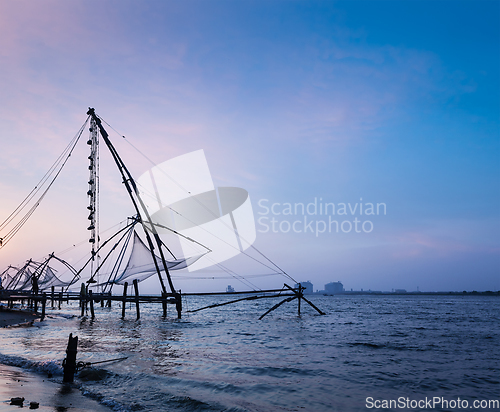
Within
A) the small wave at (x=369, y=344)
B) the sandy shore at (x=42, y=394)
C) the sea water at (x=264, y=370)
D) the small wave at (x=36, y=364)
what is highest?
the sandy shore at (x=42, y=394)

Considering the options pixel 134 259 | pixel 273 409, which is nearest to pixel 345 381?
pixel 273 409

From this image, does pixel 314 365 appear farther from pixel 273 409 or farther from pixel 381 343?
pixel 381 343

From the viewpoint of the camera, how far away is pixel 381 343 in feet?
67.5

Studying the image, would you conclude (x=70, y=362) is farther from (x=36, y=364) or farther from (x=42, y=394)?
(x=36, y=364)

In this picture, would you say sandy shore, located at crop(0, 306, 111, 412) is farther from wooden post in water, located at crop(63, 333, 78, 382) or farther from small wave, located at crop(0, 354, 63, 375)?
small wave, located at crop(0, 354, 63, 375)

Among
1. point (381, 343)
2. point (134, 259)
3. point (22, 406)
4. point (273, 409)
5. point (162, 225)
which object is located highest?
point (162, 225)

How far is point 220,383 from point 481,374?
10217 millimetres

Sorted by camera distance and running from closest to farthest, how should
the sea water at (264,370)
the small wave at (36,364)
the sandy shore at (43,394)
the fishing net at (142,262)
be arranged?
the sandy shore at (43,394) → the sea water at (264,370) → the small wave at (36,364) → the fishing net at (142,262)

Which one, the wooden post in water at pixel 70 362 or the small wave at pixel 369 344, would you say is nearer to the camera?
the wooden post in water at pixel 70 362

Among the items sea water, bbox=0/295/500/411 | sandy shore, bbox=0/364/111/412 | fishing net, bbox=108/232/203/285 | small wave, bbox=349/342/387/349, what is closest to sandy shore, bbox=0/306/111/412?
sandy shore, bbox=0/364/111/412

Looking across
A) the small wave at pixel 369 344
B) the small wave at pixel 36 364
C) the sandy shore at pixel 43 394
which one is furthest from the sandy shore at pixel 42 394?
the small wave at pixel 369 344

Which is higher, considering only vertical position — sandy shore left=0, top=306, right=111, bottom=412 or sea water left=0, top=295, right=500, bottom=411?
sandy shore left=0, top=306, right=111, bottom=412

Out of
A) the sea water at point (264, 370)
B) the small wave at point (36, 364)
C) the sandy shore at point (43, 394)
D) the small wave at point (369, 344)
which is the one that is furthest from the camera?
the small wave at point (369, 344)

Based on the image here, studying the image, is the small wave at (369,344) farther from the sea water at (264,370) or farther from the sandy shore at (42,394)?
the sandy shore at (42,394)
